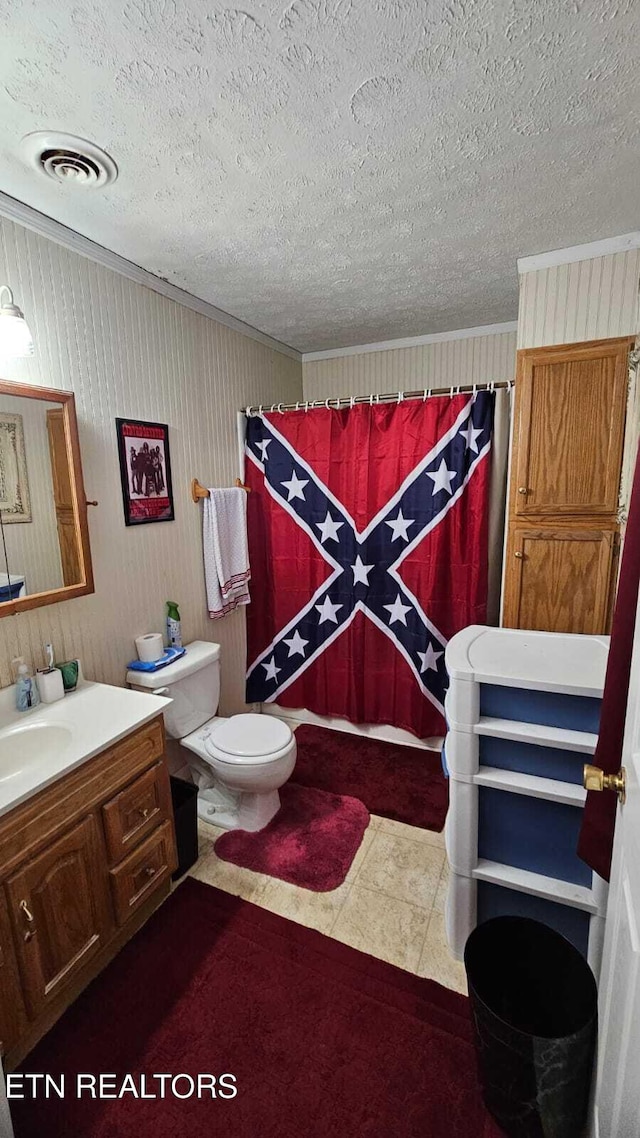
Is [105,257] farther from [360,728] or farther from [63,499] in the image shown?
[360,728]

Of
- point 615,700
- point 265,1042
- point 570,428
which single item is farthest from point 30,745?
point 570,428

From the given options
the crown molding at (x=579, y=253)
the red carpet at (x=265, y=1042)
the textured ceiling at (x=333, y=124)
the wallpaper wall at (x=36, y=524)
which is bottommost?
the red carpet at (x=265, y=1042)

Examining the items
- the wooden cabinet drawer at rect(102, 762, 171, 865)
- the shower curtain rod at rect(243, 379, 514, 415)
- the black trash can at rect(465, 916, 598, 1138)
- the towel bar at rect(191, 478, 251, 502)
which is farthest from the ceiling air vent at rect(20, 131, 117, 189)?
the black trash can at rect(465, 916, 598, 1138)

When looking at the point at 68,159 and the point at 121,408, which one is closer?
the point at 68,159

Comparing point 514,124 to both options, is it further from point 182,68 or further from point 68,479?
point 68,479

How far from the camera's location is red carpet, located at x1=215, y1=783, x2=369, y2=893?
6.10 feet

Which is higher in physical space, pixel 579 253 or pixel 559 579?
pixel 579 253

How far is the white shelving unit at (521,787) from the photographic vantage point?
52.2 inches

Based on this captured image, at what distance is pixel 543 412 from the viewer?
1916mm

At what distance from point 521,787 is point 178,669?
1390 millimetres

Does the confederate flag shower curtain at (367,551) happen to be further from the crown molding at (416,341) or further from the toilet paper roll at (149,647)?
the toilet paper roll at (149,647)

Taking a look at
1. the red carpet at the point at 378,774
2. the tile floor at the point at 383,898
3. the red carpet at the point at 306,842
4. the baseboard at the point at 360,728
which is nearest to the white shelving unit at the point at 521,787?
the tile floor at the point at 383,898

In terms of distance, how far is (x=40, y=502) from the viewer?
5.42ft

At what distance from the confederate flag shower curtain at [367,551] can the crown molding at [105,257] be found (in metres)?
0.55
